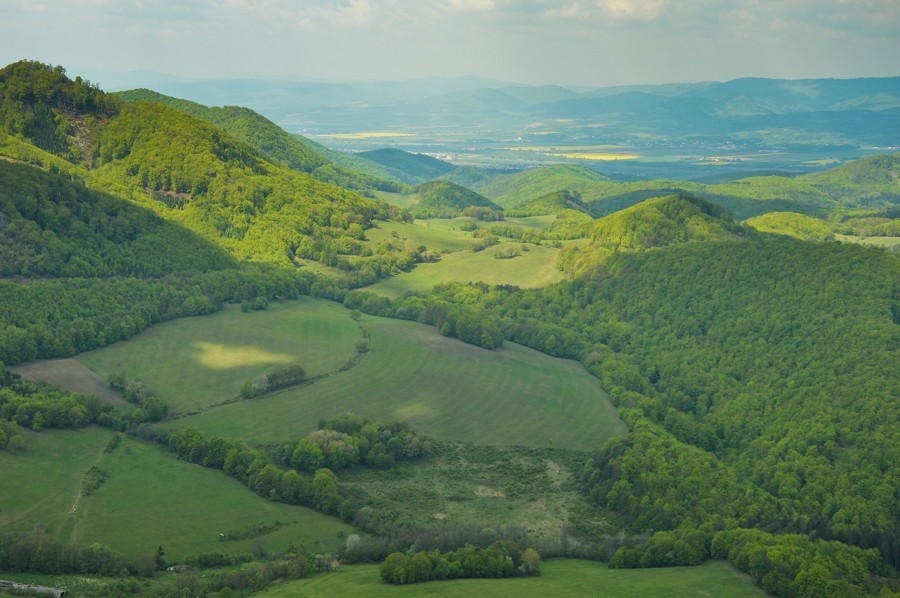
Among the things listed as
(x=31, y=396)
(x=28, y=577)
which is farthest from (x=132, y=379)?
(x=28, y=577)

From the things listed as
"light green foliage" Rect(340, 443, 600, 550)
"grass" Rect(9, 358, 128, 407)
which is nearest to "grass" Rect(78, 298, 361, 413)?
"grass" Rect(9, 358, 128, 407)

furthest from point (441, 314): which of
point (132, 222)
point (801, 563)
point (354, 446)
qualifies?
point (801, 563)

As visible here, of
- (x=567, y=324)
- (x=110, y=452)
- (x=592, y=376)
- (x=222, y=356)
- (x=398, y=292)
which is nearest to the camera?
(x=110, y=452)

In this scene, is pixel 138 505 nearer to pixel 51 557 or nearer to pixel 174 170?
pixel 51 557

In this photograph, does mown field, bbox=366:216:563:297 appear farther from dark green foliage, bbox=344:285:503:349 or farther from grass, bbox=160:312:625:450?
grass, bbox=160:312:625:450

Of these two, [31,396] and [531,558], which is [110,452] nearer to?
[31,396]

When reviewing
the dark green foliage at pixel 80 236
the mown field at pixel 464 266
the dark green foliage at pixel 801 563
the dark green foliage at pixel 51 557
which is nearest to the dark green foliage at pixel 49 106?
the dark green foliage at pixel 80 236
